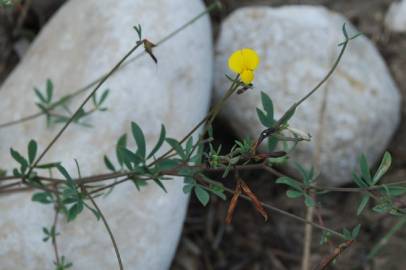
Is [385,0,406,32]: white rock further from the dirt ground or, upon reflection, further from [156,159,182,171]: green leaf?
[156,159,182,171]: green leaf

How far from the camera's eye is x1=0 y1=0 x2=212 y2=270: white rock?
1.78m

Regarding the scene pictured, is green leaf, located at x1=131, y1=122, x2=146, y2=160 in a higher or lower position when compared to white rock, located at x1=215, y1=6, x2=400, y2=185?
higher

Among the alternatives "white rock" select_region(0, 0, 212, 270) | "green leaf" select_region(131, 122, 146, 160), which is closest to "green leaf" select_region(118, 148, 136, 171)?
"green leaf" select_region(131, 122, 146, 160)

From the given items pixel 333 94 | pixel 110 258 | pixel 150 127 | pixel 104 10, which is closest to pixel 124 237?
pixel 110 258

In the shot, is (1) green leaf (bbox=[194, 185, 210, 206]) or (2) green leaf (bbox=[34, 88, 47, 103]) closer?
(1) green leaf (bbox=[194, 185, 210, 206])

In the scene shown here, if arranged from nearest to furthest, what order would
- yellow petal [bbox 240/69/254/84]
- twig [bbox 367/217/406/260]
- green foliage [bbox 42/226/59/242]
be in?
yellow petal [bbox 240/69/254/84]
green foliage [bbox 42/226/59/242]
twig [bbox 367/217/406/260]

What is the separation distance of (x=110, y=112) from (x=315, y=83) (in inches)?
28.6

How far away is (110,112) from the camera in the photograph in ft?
6.35

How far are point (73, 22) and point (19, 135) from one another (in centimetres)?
Result: 41

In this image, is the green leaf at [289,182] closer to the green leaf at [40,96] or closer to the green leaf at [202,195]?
the green leaf at [202,195]

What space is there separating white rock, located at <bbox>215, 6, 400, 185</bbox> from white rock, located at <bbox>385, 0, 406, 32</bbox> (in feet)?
0.82

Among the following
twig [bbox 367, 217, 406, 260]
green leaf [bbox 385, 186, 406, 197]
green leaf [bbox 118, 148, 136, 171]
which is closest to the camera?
green leaf [bbox 385, 186, 406, 197]

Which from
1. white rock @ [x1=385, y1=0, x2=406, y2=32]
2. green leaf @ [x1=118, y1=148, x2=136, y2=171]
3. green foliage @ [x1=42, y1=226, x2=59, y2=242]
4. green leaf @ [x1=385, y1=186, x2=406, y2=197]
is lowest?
white rock @ [x1=385, y1=0, x2=406, y2=32]

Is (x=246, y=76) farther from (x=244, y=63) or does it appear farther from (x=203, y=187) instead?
(x=203, y=187)
